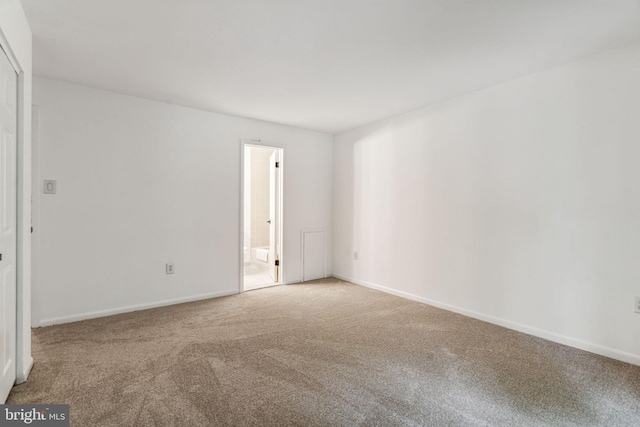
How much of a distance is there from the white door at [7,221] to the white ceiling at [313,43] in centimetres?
A: 57

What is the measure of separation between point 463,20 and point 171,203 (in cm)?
327

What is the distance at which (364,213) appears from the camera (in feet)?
15.1

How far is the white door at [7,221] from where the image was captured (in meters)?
1.75

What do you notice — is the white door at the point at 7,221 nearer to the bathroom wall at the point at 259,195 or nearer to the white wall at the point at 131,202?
A: the white wall at the point at 131,202

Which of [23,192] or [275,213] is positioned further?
[275,213]

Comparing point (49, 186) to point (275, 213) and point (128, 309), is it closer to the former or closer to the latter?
point (128, 309)

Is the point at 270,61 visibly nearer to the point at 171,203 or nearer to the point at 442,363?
the point at 171,203

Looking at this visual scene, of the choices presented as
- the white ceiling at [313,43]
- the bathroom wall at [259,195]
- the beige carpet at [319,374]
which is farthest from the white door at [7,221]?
the bathroom wall at [259,195]

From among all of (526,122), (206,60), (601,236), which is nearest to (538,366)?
(601,236)

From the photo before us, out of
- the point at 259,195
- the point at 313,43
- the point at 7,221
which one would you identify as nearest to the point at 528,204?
the point at 313,43

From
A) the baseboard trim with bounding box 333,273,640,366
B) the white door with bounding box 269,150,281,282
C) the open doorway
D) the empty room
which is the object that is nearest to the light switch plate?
the empty room

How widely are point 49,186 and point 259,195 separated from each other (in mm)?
3729

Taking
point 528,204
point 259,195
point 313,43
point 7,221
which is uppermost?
point 313,43

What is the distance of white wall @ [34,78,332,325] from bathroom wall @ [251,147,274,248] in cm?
207
